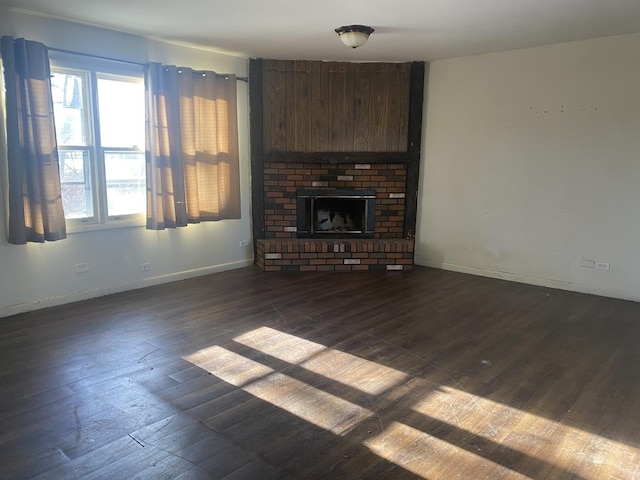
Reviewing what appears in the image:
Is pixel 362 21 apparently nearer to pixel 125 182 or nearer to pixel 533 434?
→ pixel 125 182

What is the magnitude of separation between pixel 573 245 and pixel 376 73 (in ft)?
9.51

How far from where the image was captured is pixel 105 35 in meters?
4.04

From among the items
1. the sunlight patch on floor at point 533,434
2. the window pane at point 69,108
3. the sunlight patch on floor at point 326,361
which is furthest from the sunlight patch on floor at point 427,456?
the window pane at point 69,108

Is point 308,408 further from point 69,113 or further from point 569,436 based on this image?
point 69,113

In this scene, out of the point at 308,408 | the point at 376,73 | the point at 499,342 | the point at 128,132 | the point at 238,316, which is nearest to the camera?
the point at 308,408

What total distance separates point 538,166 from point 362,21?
242 cm

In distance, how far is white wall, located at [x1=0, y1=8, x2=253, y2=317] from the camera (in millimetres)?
3699

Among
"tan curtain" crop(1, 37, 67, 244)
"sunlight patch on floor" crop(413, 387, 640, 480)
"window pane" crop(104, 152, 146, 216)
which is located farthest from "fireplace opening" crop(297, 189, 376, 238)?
"sunlight patch on floor" crop(413, 387, 640, 480)

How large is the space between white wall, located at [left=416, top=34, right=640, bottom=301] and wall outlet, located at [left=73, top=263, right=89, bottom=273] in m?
3.81

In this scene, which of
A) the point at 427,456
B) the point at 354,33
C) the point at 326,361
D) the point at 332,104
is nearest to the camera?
the point at 427,456

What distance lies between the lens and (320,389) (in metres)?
2.60

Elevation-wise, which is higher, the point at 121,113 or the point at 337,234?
the point at 121,113

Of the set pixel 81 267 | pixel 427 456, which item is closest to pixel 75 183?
pixel 81 267

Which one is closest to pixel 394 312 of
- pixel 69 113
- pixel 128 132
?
pixel 128 132
